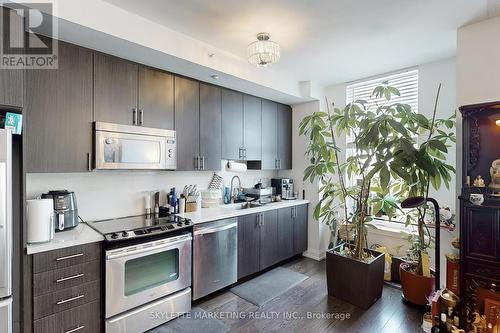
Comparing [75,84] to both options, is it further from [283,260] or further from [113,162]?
[283,260]

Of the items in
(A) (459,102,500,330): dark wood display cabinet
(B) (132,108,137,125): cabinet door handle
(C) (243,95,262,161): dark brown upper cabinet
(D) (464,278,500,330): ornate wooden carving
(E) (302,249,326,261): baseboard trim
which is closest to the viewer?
(A) (459,102,500,330): dark wood display cabinet

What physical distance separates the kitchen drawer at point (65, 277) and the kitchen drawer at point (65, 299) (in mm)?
35

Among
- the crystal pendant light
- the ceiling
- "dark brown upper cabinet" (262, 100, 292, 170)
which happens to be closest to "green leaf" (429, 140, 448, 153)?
the ceiling

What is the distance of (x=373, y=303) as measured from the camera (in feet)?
8.65

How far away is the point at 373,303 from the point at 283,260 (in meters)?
1.28

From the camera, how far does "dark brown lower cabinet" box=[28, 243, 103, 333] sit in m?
1.75

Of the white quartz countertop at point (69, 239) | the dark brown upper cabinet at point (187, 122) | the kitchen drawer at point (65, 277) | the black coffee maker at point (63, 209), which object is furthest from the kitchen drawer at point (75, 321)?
the dark brown upper cabinet at point (187, 122)

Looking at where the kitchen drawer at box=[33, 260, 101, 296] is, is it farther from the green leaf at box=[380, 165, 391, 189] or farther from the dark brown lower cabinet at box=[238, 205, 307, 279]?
the green leaf at box=[380, 165, 391, 189]

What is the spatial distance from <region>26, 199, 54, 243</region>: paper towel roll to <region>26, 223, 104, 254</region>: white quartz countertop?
0.05 metres

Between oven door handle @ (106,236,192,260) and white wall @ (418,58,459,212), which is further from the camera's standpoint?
white wall @ (418,58,459,212)

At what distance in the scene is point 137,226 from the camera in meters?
2.34

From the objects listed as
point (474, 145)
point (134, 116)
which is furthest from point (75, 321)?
point (474, 145)

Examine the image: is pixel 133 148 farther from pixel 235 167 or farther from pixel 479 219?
pixel 479 219

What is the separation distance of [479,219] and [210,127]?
261cm
